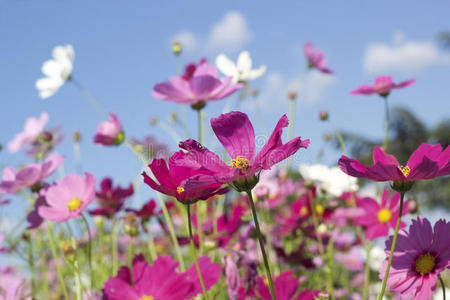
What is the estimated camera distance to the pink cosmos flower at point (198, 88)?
37.1 inches

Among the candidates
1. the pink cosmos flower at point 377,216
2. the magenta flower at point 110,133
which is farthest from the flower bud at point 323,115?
the magenta flower at point 110,133

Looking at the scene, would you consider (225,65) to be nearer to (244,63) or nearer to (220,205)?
(244,63)

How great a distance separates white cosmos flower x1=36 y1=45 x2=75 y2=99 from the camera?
119 centimetres

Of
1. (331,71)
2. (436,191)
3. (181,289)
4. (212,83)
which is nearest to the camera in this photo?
(181,289)

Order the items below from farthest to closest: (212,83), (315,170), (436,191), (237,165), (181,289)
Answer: (436,191) < (315,170) < (212,83) < (181,289) < (237,165)

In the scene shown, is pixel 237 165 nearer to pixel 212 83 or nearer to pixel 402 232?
pixel 402 232

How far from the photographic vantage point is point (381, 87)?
3.39 ft

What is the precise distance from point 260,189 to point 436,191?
13714 millimetres

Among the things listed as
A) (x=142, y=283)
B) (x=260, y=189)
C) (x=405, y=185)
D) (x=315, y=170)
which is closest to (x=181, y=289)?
(x=142, y=283)

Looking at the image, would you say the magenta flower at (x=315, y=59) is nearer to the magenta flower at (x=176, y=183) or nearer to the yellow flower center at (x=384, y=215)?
the yellow flower center at (x=384, y=215)

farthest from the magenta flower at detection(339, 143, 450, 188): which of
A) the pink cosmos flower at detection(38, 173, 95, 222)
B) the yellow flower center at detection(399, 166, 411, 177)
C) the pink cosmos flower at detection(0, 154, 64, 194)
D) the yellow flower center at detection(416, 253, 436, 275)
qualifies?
the pink cosmos flower at detection(0, 154, 64, 194)

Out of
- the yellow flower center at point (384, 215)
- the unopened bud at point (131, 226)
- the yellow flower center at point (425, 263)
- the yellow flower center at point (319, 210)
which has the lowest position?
the yellow flower center at point (319, 210)

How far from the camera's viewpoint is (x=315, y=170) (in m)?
1.41

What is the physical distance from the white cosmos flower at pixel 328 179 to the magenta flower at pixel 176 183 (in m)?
0.87
